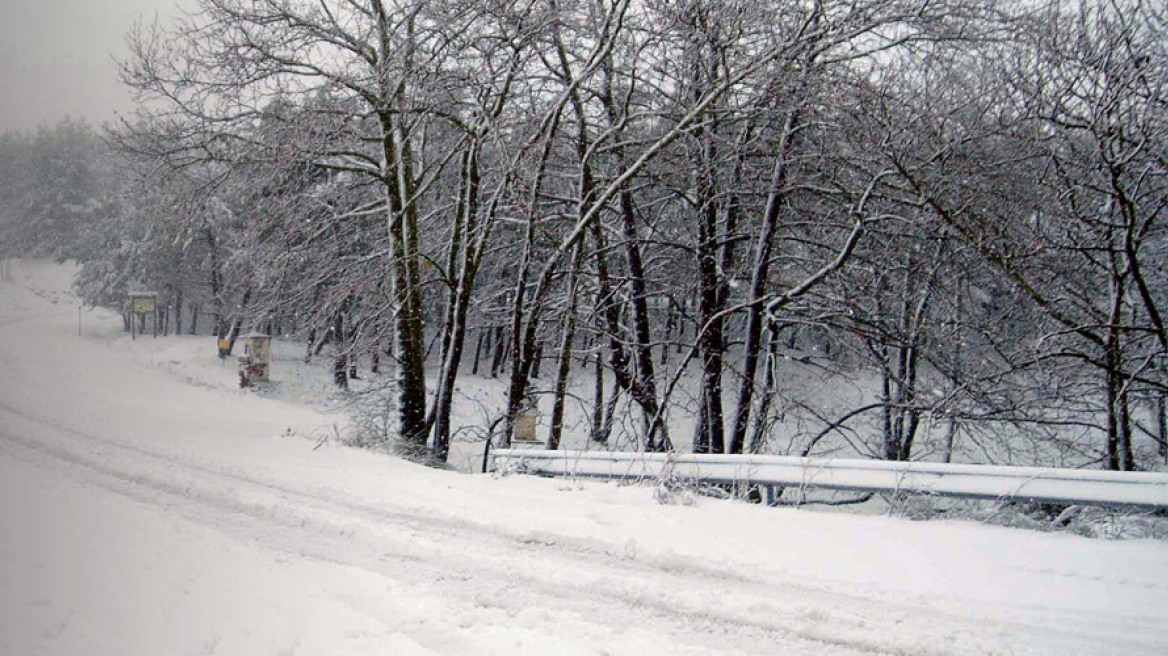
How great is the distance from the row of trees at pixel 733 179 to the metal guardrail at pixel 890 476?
233cm

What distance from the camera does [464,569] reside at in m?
4.72

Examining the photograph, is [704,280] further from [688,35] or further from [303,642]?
[303,642]

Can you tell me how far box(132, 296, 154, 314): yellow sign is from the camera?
21.6 m

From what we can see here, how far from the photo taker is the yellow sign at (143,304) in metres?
21.6

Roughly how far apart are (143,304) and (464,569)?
2204cm

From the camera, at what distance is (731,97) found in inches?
395

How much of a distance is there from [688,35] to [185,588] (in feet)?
26.5

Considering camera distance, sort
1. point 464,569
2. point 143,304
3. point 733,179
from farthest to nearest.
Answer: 1. point 143,304
2. point 733,179
3. point 464,569

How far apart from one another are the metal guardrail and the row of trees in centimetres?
233

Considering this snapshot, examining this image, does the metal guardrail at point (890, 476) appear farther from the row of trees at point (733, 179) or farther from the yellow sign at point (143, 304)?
the yellow sign at point (143, 304)

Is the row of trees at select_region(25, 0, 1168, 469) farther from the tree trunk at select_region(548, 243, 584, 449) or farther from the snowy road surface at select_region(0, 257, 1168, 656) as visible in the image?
the snowy road surface at select_region(0, 257, 1168, 656)

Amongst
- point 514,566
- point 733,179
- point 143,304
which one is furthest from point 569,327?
point 143,304

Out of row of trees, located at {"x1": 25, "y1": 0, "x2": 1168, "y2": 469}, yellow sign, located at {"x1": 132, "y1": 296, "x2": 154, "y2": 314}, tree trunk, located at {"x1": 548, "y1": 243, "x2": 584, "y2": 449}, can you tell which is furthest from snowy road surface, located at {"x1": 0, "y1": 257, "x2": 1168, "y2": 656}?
yellow sign, located at {"x1": 132, "y1": 296, "x2": 154, "y2": 314}

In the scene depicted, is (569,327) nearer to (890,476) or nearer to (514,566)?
(890,476)
